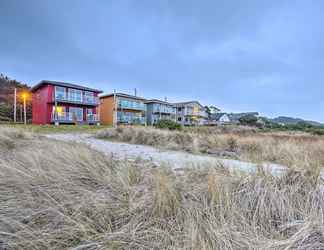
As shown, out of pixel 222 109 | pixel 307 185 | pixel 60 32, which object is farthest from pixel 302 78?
pixel 222 109

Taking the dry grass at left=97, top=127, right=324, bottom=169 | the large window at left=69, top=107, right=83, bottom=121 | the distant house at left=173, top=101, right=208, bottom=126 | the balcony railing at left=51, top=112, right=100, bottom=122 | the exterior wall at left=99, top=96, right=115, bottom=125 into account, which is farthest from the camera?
the distant house at left=173, top=101, right=208, bottom=126

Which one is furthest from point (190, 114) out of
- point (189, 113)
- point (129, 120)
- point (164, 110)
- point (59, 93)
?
point (59, 93)

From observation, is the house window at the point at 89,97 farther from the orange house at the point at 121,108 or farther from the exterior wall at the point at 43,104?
the exterior wall at the point at 43,104

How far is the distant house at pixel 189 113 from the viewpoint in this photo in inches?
1679

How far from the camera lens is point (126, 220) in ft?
5.08

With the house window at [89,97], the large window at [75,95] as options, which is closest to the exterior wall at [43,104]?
the large window at [75,95]

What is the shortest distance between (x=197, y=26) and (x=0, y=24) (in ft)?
49.9

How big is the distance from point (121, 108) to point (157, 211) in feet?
97.2

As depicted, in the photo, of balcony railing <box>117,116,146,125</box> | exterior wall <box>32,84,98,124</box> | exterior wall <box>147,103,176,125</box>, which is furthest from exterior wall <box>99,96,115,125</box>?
exterior wall <box>147,103,176,125</box>

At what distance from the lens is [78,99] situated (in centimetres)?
2411

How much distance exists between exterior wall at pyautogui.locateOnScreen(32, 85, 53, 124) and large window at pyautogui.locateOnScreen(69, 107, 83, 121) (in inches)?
101

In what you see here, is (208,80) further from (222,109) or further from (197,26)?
(222,109)

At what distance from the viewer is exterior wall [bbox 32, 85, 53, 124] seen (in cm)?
2199

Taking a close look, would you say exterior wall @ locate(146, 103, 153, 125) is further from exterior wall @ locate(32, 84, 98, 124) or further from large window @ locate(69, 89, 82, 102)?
large window @ locate(69, 89, 82, 102)
